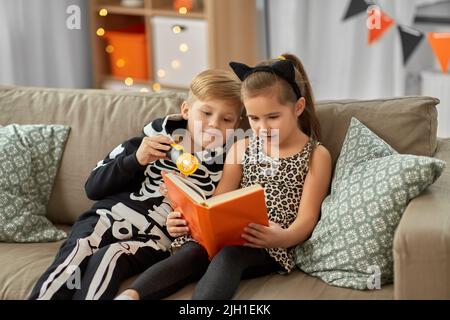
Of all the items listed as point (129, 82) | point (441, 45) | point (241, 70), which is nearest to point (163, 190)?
point (241, 70)

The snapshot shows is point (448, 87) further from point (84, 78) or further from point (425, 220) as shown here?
point (84, 78)

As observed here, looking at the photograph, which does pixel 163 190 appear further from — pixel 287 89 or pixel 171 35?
pixel 171 35

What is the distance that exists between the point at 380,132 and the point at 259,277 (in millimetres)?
549

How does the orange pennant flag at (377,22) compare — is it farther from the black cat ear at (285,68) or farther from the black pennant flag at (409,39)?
the black cat ear at (285,68)

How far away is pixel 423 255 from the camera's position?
5.37ft

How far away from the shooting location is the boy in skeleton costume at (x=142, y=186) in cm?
198

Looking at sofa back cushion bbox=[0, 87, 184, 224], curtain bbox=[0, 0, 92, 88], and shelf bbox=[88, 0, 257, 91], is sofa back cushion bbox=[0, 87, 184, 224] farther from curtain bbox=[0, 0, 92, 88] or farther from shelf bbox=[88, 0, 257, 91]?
curtain bbox=[0, 0, 92, 88]

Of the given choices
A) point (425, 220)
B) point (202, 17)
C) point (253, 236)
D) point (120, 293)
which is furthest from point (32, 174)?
point (202, 17)

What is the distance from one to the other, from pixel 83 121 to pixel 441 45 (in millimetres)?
1545

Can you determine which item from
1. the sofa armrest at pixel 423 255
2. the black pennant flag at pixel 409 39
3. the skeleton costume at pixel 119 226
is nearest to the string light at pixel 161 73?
the black pennant flag at pixel 409 39
